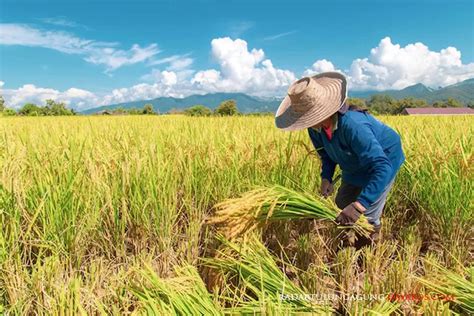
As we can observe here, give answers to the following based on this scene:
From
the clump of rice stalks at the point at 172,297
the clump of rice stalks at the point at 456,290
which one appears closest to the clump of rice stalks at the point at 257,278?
the clump of rice stalks at the point at 172,297

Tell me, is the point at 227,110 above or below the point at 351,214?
above

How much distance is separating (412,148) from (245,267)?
1595 mm

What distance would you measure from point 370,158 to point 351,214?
0.29m

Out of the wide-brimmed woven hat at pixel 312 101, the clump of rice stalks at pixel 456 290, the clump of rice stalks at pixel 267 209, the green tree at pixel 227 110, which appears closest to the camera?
the clump of rice stalks at pixel 456 290

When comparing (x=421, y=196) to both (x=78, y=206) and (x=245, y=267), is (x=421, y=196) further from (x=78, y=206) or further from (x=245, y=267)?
(x=78, y=206)

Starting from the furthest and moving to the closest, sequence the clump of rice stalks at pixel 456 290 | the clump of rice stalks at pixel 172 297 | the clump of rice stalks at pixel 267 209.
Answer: the clump of rice stalks at pixel 267 209 < the clump of rice stalks at pixel 456 290 < the clump of rice stalks at pixel 172 297

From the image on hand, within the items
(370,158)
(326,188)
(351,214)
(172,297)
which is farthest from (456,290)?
(172,297)

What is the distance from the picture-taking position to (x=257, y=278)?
62.4 inches

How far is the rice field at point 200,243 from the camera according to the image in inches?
59.0

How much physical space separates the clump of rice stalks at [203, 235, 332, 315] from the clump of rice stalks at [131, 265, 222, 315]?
129mm

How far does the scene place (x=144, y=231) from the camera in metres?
1.86

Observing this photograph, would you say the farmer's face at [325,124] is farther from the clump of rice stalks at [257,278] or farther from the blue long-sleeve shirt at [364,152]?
the clump of rice stalks at [257,278]

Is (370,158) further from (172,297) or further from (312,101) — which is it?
(172,297)

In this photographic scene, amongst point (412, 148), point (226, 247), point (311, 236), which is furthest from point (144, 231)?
point (412, 148)
